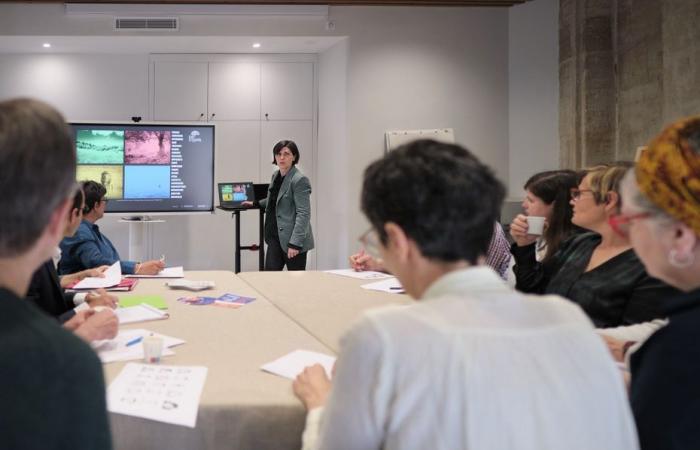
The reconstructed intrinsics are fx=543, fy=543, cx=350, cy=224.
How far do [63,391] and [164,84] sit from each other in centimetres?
568

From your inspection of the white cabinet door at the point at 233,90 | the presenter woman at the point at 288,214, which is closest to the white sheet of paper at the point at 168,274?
the presenter woman at the point at 288,214

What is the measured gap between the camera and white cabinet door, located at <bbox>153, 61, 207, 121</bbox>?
19.2ft

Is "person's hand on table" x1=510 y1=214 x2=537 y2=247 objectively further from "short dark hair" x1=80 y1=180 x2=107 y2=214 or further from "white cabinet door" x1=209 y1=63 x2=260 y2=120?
"white cabinet door" x1=209 y1=63 x2=260 y2=120

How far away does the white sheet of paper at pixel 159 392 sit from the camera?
1.15 meters

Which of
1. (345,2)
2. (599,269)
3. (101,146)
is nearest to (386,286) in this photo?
(599,269)

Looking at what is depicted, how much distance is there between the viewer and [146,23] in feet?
16.9

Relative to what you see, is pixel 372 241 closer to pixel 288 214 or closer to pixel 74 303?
pixel 74 303

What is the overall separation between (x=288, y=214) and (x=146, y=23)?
2370mm

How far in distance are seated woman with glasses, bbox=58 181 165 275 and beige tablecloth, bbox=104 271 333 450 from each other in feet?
3.53

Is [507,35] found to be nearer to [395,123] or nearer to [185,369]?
[395,123]

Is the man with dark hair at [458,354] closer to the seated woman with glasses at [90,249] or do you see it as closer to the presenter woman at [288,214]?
the seated woman with glasses at [90,249]

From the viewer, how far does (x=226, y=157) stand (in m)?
5.96

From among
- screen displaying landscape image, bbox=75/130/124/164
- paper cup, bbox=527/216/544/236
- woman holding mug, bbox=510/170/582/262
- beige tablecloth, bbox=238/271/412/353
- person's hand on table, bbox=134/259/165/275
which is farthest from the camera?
screen displaying landscape image, bbox=75/130/124/164

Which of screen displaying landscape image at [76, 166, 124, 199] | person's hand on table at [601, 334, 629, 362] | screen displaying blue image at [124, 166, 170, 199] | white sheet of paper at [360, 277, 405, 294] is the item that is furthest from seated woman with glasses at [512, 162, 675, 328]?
screen displaying landscape image at [76, 166, 124, 199]
